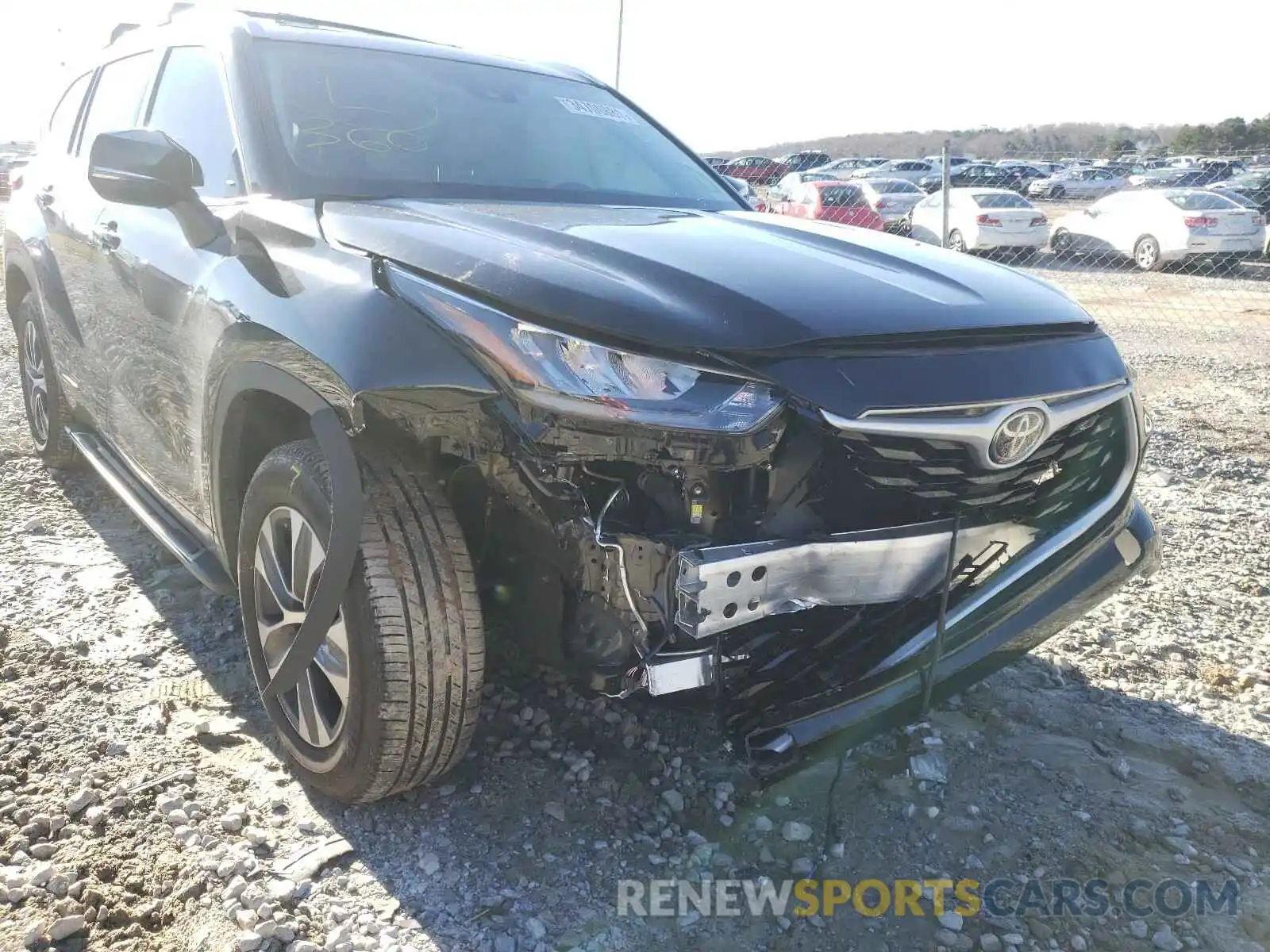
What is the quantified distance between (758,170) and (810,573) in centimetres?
2736

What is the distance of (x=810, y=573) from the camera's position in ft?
5.92

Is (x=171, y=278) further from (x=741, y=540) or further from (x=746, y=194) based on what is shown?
(x=746, y=194)

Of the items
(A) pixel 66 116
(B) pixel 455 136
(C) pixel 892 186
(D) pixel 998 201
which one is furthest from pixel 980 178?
(B) pixel 455 136

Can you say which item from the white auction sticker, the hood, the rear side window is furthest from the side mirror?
the rear side window

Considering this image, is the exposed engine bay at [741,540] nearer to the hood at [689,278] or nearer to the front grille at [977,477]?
the front grille at [977,477]

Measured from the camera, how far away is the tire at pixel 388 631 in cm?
197

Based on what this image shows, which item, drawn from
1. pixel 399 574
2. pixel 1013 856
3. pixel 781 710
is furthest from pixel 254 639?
pixel 1013 856

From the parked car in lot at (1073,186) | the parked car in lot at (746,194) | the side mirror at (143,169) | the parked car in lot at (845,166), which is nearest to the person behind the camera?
the side mirror at (143,169)

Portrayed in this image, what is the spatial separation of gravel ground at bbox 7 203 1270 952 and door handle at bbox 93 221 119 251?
3.81 ft

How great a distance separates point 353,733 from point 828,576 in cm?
106

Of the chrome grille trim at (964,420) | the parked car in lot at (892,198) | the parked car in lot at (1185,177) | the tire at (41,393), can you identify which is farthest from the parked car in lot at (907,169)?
the chrome grille trim at (964,420)

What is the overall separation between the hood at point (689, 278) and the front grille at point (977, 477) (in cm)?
23

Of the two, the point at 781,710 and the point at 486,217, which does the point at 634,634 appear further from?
the point at 486,217

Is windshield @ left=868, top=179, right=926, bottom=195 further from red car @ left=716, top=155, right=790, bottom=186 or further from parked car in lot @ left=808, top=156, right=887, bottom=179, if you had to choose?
parked car in lot @ left=808, top=156, right=887, bottom=179
